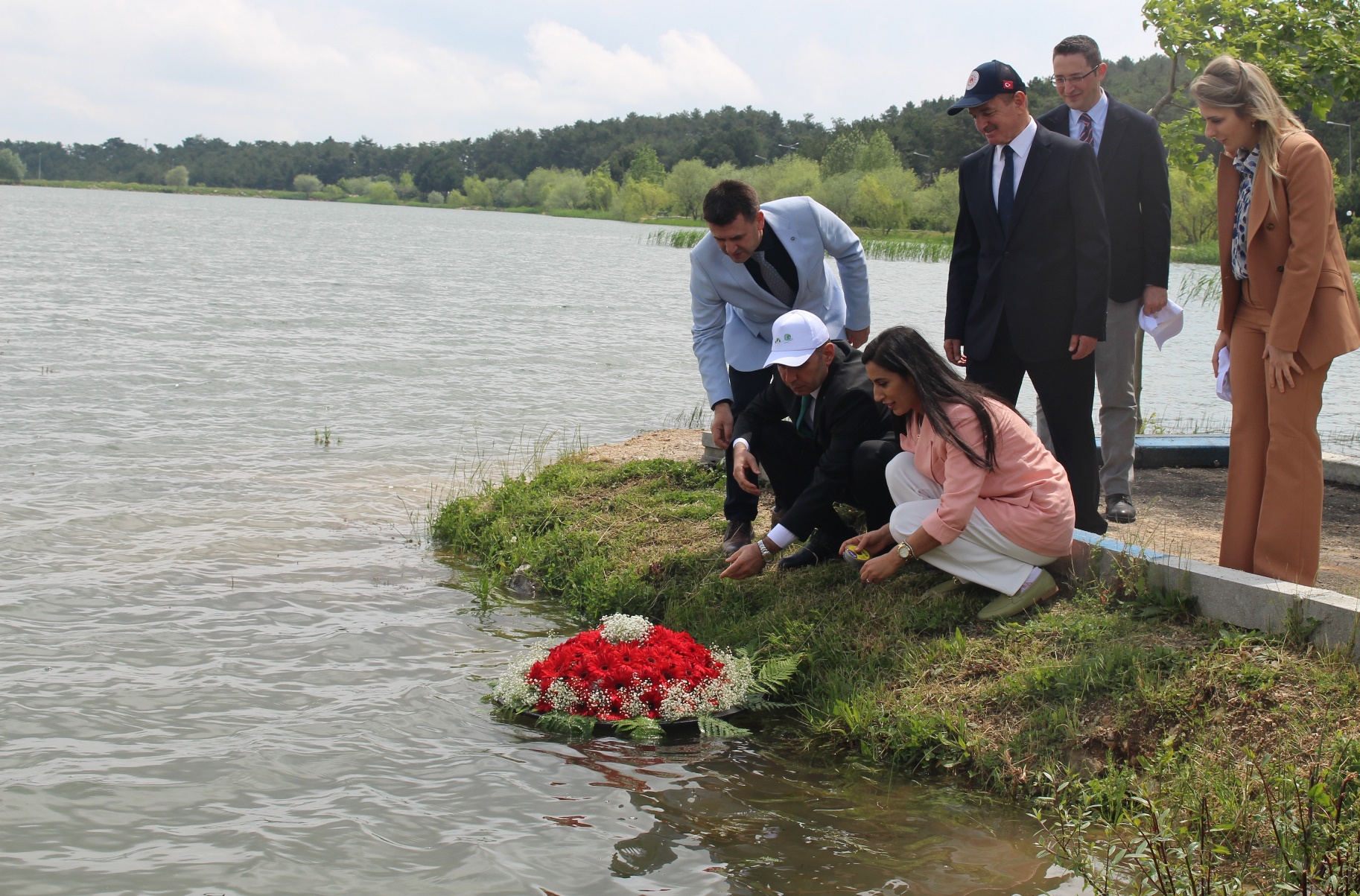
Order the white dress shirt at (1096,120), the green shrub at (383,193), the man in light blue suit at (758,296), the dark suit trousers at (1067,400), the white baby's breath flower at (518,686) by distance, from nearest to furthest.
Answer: the white baby's breath flower at (518,686) < the dark suit trousers at (1067,400) < the man in light blue suit at (758,296) < the white dress shirt at (1096,120) < the green shrub at (383,193)

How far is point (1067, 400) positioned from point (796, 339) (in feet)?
5.05

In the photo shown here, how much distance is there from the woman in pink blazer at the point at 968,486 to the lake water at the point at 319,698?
112 centimetres

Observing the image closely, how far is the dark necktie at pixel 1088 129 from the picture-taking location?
6.70 metres

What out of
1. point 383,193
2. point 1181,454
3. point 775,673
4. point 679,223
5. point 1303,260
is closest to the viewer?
point 1303,260

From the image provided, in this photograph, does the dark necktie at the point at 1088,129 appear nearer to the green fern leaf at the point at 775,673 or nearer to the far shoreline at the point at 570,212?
the green fern leaf at the point at 775,673

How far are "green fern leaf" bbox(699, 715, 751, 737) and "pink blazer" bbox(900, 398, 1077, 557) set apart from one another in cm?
125

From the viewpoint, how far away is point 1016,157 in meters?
5.91

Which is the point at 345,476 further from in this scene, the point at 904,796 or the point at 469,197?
the point at 469,197

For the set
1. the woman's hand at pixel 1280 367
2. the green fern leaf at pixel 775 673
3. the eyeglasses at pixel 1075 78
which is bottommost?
the green fern leaf at pixel 775 673

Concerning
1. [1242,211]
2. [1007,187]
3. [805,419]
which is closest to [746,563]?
[805,419]

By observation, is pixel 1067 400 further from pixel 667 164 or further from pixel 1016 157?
pixel 667 164

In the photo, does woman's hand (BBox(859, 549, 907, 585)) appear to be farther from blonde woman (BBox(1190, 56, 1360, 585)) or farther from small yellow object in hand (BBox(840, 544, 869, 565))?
blonde woman (BBox(1190, 56, 1360, 585))

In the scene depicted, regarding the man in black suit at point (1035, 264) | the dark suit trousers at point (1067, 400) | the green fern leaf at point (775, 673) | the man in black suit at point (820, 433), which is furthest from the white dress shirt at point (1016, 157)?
the green fern leaf at point (775, 673)

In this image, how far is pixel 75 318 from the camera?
2322 cm
